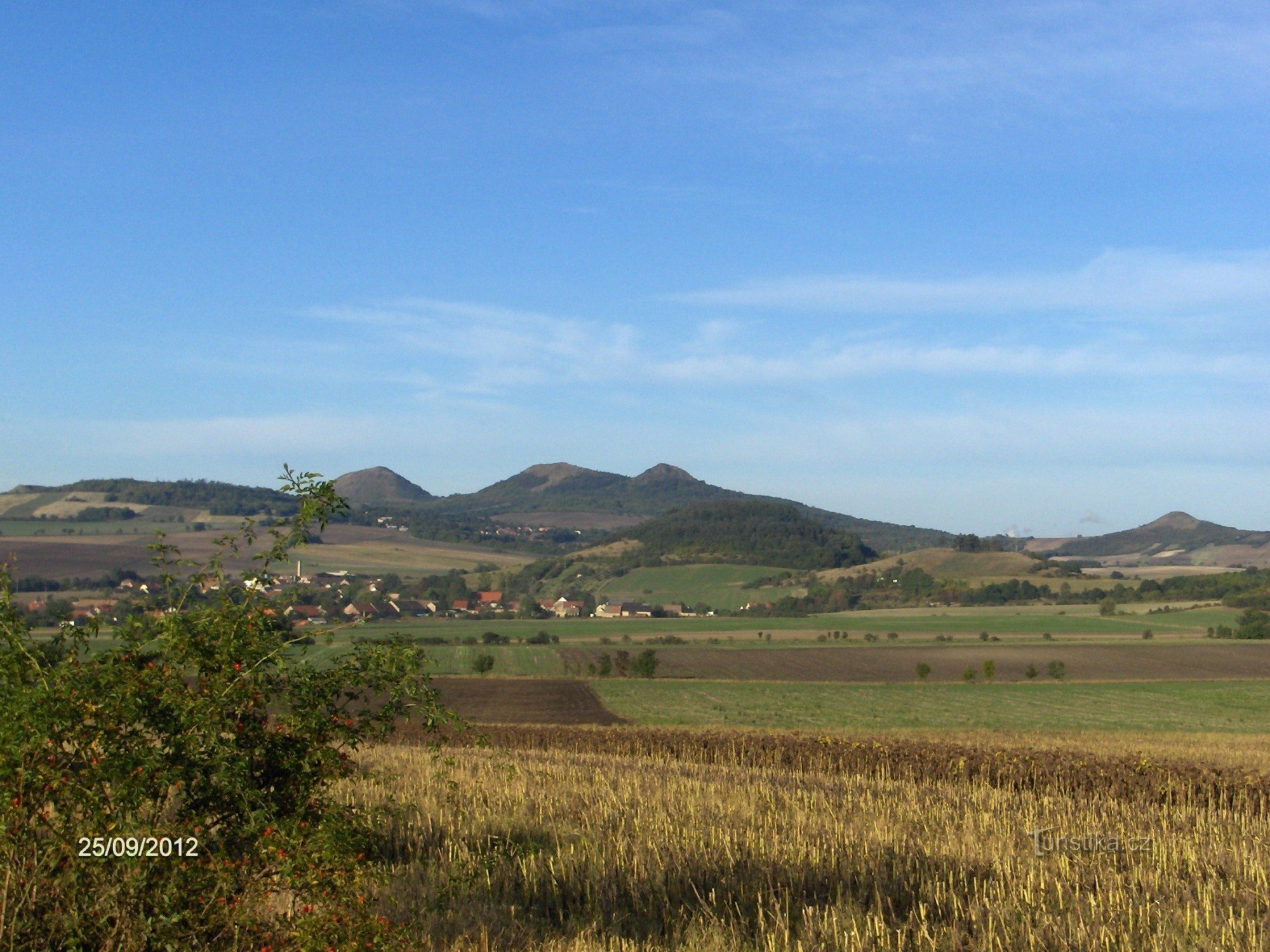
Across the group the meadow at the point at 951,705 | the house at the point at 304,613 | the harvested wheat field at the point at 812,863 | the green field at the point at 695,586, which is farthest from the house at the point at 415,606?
the house at the point at 304,613

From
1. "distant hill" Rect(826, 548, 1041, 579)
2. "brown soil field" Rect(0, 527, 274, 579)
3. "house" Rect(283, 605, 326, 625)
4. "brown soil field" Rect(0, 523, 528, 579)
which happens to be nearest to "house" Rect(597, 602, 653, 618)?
"brown soil field" Rect(0, 523, 528, 579)

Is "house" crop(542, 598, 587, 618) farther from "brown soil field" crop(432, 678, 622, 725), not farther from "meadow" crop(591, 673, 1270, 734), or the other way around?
"brown soil field" crop(432, 678, 622, 725)

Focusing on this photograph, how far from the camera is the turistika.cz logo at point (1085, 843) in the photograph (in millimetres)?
9836

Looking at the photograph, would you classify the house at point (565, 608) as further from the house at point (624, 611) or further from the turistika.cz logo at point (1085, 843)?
the turistika.cz logo at point (1085, 843)

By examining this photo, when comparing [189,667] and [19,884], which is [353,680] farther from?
[19,884]

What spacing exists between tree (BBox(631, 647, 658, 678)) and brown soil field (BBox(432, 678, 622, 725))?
627cm

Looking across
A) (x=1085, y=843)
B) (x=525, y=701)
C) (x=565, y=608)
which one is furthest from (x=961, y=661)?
(x=565, y=608)

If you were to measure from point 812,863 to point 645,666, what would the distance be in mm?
63572

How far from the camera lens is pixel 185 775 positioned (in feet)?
15.9

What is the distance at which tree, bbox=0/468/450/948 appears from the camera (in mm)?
4742

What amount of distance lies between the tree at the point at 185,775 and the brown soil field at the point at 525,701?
3291 centimetres

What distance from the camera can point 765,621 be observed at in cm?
13275

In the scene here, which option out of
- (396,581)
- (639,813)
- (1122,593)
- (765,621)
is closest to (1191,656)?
(765,621)

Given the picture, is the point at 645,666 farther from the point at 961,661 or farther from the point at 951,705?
the point at 961,661
